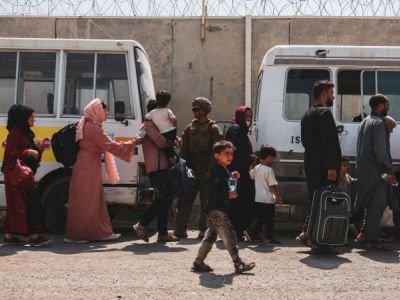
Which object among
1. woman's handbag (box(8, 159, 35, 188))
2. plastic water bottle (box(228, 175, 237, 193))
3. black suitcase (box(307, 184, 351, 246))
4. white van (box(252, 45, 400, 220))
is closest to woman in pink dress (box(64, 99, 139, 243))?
woman's handbag (box(8, 159, 35, 188))

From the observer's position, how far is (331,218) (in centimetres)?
674

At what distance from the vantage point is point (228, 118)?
13.6 m

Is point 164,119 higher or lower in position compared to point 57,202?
higher

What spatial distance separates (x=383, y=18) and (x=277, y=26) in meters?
2.17

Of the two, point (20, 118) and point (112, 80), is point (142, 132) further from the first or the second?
point (20, 118)

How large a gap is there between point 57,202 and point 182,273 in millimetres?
3004

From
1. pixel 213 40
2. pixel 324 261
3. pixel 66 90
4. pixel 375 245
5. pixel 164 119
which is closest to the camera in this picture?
pixel 324 261

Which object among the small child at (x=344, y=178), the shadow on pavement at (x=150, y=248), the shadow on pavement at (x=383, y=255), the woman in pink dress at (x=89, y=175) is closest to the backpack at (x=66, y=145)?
the woman in pink dress at (x=89, y=175)

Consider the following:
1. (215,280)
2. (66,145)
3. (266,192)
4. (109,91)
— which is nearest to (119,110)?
(109,91)

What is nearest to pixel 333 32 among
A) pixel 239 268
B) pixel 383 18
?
pixel 383 18

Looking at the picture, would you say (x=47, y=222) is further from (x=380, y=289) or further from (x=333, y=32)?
(x=333, y=32)

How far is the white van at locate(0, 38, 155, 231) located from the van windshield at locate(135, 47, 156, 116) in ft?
0.09

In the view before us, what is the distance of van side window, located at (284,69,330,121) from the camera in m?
8.18

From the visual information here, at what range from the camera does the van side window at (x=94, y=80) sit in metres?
8.41
